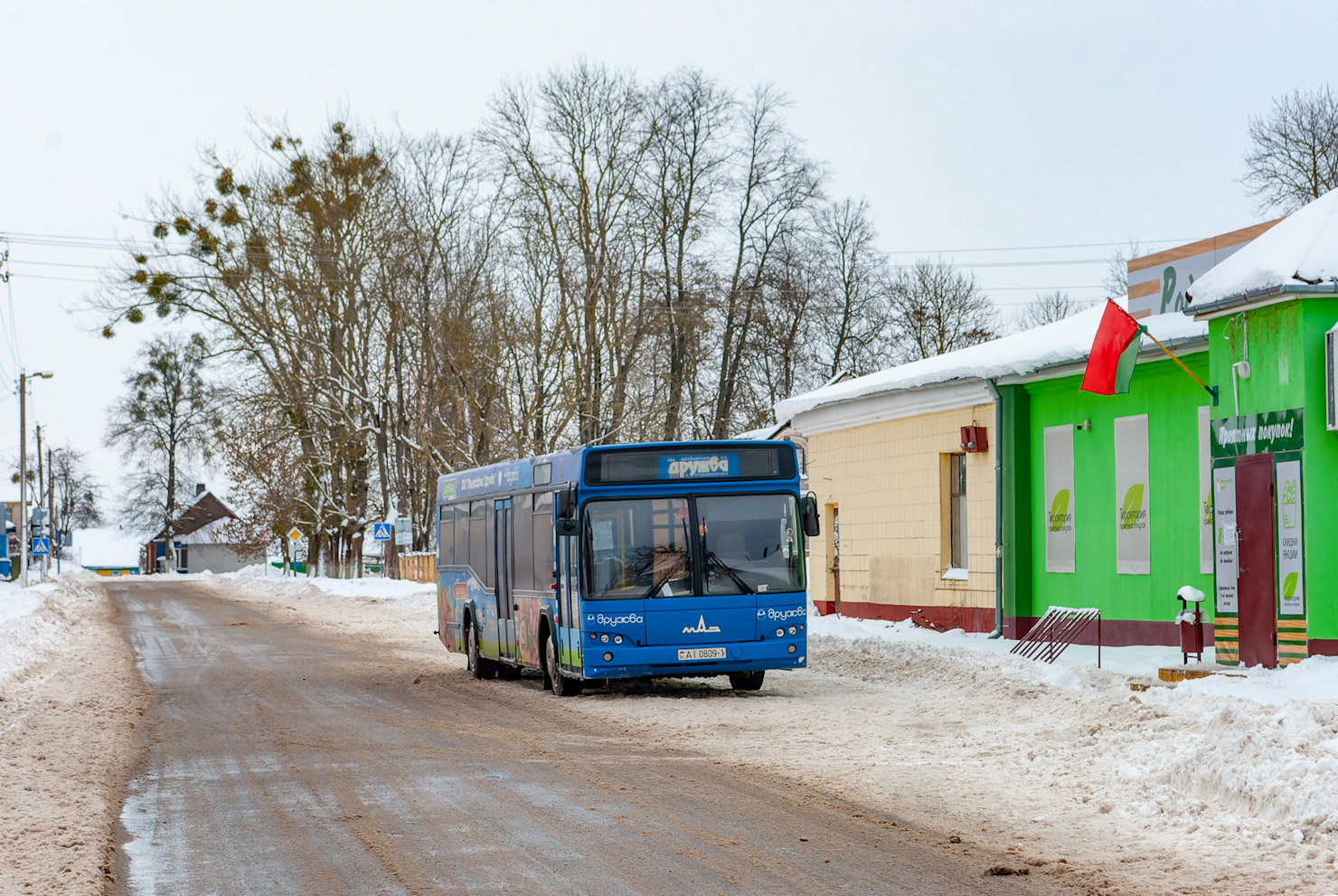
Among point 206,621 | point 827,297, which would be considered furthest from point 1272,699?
point 827,297

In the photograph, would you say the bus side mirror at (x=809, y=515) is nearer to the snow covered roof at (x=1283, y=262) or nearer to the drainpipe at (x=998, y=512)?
the snow covered roof at (x=1283, y=262)

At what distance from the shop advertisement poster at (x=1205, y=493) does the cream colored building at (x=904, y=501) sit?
4.22m

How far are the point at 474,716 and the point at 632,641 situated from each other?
1858mm

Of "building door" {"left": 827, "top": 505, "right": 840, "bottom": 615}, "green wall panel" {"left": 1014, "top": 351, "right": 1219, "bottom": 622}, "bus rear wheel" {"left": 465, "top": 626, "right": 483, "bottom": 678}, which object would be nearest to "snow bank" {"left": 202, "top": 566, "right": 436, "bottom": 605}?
"building door" {"left": 827, "top": 505, "right": 840, "bottom": 615}

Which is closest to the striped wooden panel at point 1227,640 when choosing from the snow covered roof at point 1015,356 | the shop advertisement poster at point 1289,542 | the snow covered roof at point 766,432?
the shop advertisement poster at point 1289,542

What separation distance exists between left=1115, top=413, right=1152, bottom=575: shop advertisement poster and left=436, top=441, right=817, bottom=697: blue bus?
5225 millimetres

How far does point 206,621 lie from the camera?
118ft

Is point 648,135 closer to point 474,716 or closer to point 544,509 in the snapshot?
point 544,509

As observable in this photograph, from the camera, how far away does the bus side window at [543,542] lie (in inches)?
653

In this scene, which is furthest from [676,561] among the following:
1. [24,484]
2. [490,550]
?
[24,484]

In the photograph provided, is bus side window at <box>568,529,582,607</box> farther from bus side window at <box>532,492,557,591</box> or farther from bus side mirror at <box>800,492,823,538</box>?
bus side mirror at <box>800,492,823,538</box>

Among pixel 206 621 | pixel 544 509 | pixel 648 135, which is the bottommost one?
pixel 206 621

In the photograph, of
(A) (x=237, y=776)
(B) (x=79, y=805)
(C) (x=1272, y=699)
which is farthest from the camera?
(C) (x=1272, y=699)

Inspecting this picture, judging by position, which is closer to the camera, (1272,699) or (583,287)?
(1272,699)
